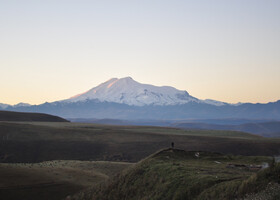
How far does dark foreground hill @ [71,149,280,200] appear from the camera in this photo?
1912 centimetres

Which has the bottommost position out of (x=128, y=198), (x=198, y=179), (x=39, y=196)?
(x=39, y=196)

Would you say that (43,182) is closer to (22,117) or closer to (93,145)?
(93,145)

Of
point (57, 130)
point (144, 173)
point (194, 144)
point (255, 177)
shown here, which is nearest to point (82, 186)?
point (144, 173)

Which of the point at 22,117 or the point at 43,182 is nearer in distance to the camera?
the point at 43,182

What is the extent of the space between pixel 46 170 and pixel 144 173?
22.8m

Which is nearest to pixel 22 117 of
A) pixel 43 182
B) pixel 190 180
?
pixel 43 182

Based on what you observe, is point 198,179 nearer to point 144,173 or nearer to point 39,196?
point 144,173

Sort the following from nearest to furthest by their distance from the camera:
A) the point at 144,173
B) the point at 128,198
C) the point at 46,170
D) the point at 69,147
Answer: the point at 128,198 → the point at 144,173 → the point at 46,170 → the point at 69,147

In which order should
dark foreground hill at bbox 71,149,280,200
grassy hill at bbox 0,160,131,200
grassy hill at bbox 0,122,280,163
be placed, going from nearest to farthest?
dark foreground hill at bbox 71,149,280,200
grassy hill at bbox 0,160,131,200
grassy hill at bbox 0,122,280,163

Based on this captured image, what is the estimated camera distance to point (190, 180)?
2394cm

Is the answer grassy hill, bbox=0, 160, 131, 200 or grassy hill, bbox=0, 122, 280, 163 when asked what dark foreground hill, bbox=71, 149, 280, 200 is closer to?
grassy hill, bbox=0, 160, 131, 200

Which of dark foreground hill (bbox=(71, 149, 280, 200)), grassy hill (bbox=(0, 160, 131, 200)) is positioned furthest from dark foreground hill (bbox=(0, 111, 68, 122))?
dark foreground hill (bbox=(71, 149, 280, 200))

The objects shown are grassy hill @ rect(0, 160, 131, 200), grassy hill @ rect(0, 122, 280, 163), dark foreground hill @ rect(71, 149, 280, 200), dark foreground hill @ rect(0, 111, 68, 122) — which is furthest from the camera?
dark foreground hill @ rect(0, 111, 68, 122)

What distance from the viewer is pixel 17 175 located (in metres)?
42.8
